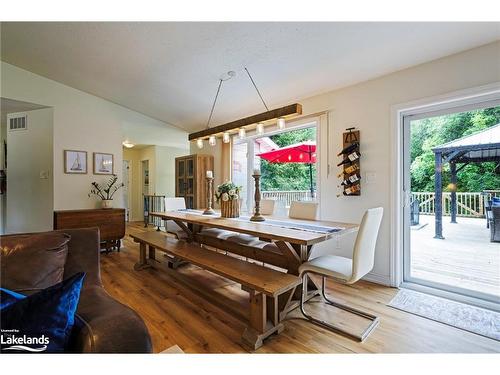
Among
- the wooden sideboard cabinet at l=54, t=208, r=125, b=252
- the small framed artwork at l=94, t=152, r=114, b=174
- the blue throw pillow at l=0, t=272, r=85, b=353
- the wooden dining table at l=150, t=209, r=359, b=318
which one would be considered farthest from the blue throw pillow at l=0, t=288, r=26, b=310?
the small framed artwork at l=94, t=152, r=114, b=174

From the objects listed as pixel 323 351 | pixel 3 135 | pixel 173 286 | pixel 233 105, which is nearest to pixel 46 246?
pixel 173 286

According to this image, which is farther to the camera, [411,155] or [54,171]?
[54,171]

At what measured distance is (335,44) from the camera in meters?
2.40

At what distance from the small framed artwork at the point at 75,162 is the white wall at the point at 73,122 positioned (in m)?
0.07

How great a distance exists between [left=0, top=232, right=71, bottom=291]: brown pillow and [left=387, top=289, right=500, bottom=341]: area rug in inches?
104

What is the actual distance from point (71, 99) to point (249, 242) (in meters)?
3.84

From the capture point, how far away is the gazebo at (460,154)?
2.44m

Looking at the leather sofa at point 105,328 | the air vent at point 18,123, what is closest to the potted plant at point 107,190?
the air vent at point 18,123

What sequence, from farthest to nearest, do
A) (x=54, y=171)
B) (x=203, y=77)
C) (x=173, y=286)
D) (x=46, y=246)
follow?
(x=54, y=171) → (x=203, y=77) → (x=173, y=286) → (x=46, y=246)

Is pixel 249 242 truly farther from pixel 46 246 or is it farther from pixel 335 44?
pixel 335 44

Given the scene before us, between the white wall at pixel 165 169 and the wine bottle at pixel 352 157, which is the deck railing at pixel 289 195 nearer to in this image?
the wine bottle at pixel 352 157

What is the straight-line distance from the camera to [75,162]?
4.20 metres

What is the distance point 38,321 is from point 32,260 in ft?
1.89

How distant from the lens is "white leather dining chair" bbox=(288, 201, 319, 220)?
2.91m
